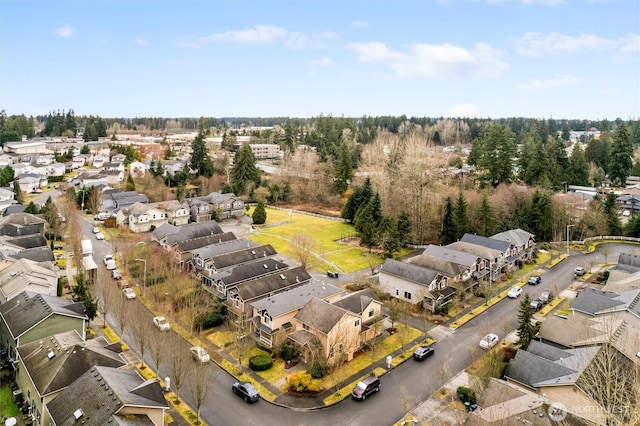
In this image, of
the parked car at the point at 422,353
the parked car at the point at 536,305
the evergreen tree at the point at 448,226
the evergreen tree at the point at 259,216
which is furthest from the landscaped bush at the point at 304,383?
the evergreen tree at the point at 259,216

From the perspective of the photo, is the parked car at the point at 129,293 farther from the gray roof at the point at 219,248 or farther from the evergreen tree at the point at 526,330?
the evergreen tree at the point at 526,330

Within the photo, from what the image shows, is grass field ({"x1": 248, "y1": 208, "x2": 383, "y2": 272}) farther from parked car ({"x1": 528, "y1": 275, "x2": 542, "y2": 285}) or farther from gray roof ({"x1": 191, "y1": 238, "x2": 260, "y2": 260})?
parked car ({"x1": 528, "y1": 275, "x2": 542, "y2": 285})

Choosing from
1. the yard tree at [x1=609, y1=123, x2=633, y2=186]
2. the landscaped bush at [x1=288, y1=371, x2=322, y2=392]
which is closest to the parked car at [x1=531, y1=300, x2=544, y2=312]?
the landscaped bush at [x1=288, y1=371, x2=322, y2=392]

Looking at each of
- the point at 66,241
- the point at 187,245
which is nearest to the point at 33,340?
the point at 187,245

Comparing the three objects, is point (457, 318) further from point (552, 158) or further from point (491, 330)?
point (552, 158)

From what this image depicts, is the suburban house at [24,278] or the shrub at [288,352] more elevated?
the suburban house at [24,278]

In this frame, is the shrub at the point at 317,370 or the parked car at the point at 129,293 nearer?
the shrub at the point at 317,370
